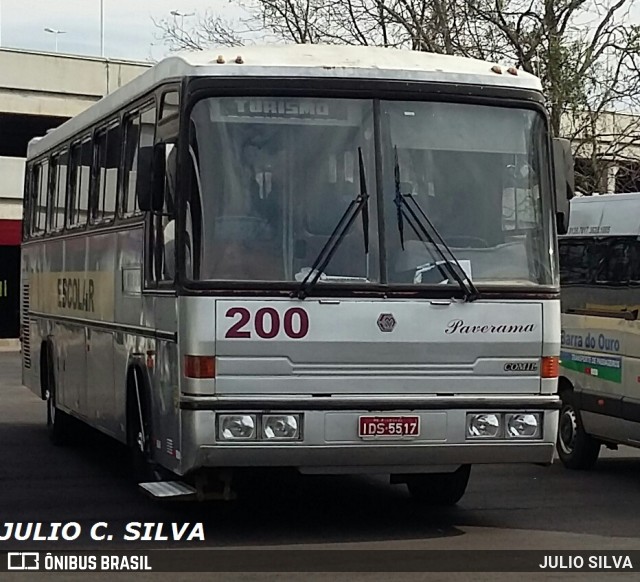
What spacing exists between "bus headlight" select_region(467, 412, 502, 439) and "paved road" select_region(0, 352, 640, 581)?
0.74 metres

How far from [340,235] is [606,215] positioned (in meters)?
4.85

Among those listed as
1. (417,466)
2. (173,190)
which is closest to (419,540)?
(417,466)

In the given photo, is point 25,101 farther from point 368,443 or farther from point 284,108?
point 368,443

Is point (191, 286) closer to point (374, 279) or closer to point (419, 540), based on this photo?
point (374, 279)

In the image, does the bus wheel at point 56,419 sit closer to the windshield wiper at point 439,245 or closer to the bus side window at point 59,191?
the bus side window at point 59,191

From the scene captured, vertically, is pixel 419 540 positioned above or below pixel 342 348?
below

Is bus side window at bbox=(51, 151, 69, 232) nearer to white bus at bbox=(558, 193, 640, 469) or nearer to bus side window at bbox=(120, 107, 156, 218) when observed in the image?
bus side window at bbox=(120, 107, 156, 218)

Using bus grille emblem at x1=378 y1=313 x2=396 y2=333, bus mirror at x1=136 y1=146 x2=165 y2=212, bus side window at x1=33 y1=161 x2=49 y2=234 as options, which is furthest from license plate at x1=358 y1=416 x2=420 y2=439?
bus side window at x1=33 y1=161 x2=49 y2=234

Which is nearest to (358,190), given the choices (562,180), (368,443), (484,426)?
(562,180)

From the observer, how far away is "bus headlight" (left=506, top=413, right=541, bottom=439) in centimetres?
1008

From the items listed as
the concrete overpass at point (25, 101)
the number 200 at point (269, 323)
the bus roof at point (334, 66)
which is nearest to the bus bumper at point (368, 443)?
the number 200 at point (269, 323)

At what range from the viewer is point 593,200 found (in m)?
14.4

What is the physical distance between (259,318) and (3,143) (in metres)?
34.6

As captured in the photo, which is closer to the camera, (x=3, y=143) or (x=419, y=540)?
(x=419, y=540)
